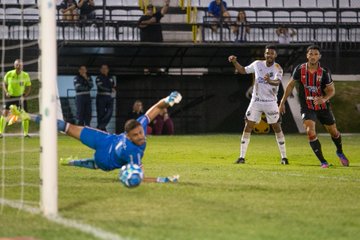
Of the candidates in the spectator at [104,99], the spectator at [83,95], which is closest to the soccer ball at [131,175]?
the spectator at [83,95]

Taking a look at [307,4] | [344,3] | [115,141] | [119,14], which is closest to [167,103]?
[115,141]

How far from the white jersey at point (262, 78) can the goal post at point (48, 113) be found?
9.25 metres

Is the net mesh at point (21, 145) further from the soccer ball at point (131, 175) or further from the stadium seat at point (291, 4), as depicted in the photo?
the stadium seat at point (291, 4)

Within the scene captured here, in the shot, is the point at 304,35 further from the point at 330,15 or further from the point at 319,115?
the point at 319,115

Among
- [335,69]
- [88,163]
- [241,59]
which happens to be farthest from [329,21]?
[88,163]

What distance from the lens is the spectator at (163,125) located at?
29734mm

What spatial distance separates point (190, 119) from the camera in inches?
1227

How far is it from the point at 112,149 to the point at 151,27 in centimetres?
1843

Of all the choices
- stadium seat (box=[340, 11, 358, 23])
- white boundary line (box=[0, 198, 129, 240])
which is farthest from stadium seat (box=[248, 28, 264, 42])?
white boundary line (box=[0, 198, 129, 240])

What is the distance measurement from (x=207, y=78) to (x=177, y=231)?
23942 millimetres

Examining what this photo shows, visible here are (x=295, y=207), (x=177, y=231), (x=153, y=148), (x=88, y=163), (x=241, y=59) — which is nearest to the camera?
(x=177, y=231)

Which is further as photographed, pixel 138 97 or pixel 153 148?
pixel 138 97

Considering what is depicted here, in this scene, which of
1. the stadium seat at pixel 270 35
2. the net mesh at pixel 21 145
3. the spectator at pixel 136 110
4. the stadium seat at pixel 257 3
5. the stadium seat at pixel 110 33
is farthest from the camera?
the stadium seat at pixel 257 3

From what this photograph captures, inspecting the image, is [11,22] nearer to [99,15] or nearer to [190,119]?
[99,15]
